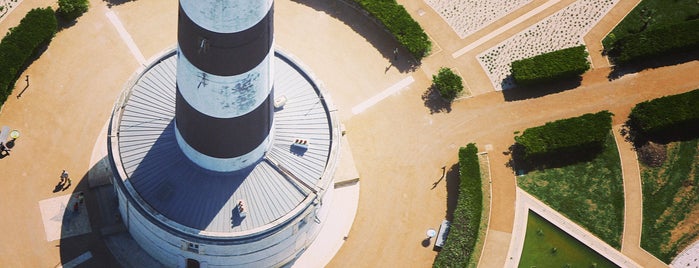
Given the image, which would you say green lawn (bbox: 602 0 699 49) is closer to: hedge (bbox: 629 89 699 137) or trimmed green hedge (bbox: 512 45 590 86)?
trimmed green hedge (bbox: 512 45 590 86)

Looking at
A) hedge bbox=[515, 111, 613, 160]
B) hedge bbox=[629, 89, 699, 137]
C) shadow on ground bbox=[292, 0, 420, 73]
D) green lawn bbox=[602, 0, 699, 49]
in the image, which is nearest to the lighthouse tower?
shadow on ground bbox=[292, 0, 420, 73]

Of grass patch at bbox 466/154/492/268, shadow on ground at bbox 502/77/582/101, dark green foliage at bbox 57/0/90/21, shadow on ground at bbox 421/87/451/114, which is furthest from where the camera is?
shadow on ground at bbox 502/77/582/101

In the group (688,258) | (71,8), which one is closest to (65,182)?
(71,8)

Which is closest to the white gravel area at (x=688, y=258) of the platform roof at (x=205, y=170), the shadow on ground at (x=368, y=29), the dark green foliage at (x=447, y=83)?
the dark green foliage at (x=447, y=83)

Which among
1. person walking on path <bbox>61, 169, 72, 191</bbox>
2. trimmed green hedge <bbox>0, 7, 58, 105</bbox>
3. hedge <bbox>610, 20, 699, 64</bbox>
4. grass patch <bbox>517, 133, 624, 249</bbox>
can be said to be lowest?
grass patch <bbox>517, 133, 624, 249</bbox>

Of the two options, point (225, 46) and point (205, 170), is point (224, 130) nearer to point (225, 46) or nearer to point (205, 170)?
point (205, 170)

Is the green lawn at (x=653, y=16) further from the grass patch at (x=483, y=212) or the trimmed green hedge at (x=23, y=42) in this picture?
the trimmed green hedge at (x=23, y=42)

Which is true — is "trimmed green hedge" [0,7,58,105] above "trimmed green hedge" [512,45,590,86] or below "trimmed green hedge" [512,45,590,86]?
above

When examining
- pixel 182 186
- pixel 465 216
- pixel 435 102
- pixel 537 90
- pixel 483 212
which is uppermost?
pixel 182 186
